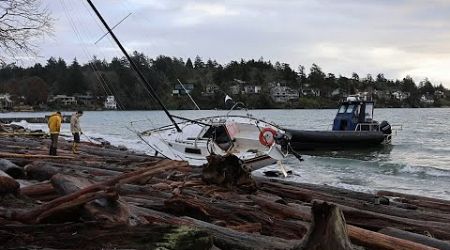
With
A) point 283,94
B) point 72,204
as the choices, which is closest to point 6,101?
point 283,94

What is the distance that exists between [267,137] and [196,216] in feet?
36.3

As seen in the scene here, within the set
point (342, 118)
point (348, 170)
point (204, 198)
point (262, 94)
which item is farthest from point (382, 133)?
point (262, 94)

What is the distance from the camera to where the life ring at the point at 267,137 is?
17.6 meters

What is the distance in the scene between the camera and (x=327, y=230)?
168 inches

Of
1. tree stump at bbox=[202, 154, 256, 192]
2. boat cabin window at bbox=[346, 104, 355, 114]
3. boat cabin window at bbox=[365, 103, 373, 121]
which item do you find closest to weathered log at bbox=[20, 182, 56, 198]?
tree stump at bbox=[202, 154, 256, 192]

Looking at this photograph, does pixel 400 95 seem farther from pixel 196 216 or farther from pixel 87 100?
pixel 196 216

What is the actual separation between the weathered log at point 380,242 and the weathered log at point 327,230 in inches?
56.4

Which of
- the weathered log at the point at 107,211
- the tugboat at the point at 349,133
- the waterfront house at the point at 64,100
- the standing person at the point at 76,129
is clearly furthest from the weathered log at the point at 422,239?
the waterfront house at the point at 64,100

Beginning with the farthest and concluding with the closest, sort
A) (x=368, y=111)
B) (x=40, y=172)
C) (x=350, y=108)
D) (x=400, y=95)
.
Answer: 1. (x=400, y=95)
2. (x=350, y=108)
3. (x=368, y=111)
4. (x=40, y=172)

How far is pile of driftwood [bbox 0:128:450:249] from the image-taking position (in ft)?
15.5

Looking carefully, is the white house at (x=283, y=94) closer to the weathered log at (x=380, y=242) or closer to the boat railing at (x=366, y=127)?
the boat railing at (x=366, y=127)

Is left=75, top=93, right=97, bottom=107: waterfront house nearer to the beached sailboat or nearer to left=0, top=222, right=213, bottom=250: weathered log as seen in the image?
the beached sailboat

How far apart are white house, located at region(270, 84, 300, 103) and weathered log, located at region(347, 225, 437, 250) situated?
531ft

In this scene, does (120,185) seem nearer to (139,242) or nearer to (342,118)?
(139,242)
